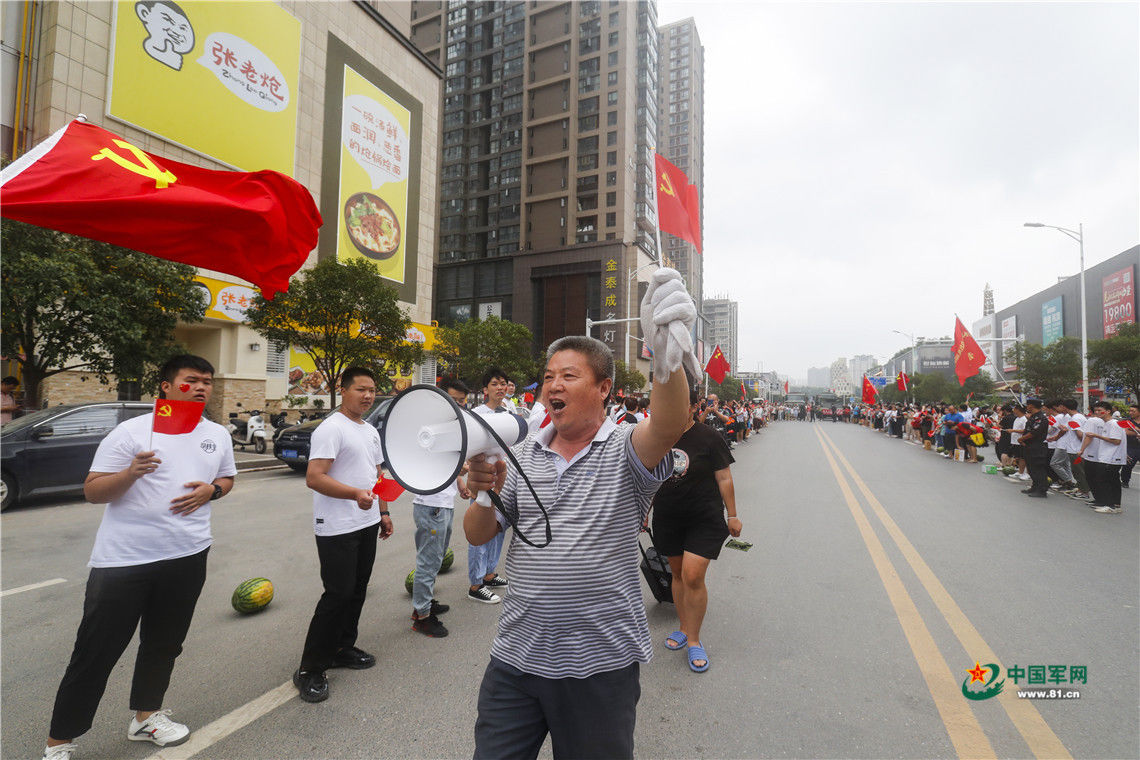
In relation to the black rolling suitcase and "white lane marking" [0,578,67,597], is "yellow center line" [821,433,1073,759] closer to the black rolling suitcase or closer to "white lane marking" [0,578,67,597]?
the black rolling suitcase

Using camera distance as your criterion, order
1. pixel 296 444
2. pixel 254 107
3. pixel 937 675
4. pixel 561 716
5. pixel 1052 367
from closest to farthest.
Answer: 1. pixel 561 716
2. pixel 937 675
3. pixel 296 444
4. pixel 254 107
5. pixel 1052 367

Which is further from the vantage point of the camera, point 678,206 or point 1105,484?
point 1105,484

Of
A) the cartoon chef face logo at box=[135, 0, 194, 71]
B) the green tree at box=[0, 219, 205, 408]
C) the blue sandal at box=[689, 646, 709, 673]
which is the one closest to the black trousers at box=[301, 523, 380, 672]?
the blue sandal at box=[689, 646, 709, 673]

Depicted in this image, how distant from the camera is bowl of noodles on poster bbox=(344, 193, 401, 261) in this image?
25719 mm

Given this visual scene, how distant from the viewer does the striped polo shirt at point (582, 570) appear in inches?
66.2

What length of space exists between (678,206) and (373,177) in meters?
27.0

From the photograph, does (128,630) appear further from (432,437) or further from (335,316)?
(335,316)

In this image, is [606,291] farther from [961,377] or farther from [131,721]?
[131,721]

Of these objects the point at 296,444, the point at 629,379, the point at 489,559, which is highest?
the point at 629,379

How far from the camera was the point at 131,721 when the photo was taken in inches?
110

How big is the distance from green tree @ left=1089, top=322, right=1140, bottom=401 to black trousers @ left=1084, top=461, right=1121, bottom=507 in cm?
2678

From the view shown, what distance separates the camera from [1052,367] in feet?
A: 108

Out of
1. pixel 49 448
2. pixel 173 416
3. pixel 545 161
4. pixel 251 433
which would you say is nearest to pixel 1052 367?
pixel 251 433

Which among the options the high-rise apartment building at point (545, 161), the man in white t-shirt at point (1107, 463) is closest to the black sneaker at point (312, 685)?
the man in white t-shirt at point (1107, 463)
